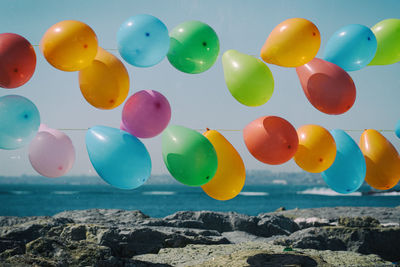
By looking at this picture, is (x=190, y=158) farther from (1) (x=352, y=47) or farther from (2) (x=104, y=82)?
(1) (x=352, y=47)

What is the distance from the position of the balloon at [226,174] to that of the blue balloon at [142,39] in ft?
3.22

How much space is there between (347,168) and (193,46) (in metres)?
1.86

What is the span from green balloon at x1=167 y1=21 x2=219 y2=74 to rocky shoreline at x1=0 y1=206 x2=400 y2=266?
200cm

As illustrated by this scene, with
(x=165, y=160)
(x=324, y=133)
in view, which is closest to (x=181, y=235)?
(x=165, y=160)

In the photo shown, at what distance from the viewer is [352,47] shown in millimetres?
3814

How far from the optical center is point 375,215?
36.8 feet

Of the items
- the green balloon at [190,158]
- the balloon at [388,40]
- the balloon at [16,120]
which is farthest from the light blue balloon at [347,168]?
the balloon at [16,120]

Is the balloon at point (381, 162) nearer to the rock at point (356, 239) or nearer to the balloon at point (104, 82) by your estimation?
the rock at point (356, 239)

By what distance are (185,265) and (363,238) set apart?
9.78ft

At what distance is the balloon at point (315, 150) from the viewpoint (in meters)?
3.72

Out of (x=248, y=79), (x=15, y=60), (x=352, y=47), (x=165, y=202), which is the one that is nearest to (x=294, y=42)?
(x=248, y=79)

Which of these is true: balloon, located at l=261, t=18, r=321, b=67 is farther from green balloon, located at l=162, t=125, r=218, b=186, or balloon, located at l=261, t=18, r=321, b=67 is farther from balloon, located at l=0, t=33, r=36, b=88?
balloon, located at l=0, t=33, r=36, b=88

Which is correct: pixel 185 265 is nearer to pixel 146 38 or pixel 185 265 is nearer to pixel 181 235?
pixel 181 235

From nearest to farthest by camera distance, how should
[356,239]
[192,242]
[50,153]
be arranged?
[50,153], [192,242], [356,239]
